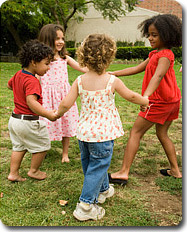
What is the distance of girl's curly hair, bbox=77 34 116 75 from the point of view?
2137mm

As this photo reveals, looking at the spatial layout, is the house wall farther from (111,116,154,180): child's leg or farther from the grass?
(111,116,154,180): child's leg

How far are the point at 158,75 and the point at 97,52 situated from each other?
2.54ft

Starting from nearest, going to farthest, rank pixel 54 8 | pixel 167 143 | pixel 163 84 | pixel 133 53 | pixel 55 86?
pixel 163 84 → pixel 167 143 → pixel 55 86 → pixel 54 8 → pixel 133 53

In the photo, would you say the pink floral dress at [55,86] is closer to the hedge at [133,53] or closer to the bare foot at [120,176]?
the bare foot at [120,176]

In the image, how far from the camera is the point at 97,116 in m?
2.21

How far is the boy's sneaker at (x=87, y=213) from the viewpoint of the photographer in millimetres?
2314

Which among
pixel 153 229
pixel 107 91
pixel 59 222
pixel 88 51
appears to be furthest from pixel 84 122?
pixel 153 229

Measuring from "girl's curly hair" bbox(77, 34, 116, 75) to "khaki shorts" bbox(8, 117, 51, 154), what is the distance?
3.15 ft

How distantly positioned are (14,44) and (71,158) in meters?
21.9

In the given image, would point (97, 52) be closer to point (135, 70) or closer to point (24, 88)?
point (24, 88)

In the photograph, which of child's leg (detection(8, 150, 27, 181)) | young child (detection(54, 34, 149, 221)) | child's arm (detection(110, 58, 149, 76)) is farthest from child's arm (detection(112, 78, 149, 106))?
child's leg (detection(8, 150, 27, 181))

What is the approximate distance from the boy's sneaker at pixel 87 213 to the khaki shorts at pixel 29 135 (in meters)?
0.83

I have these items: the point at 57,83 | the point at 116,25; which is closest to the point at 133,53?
the point at 116,25

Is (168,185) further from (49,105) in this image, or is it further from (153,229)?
(49,105)
